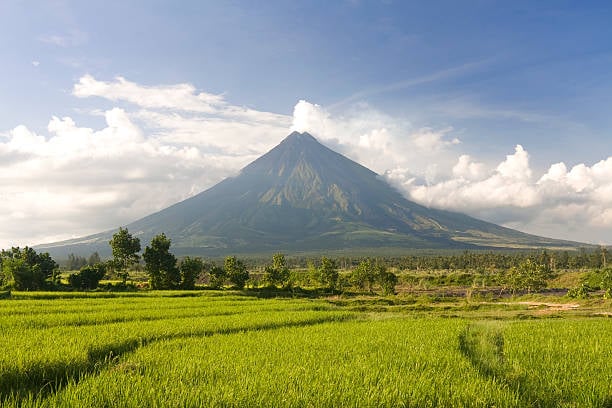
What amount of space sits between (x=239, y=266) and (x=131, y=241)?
63.6 feet

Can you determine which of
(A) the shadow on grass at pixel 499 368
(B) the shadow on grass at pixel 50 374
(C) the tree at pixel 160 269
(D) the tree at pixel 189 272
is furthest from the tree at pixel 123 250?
(A) the shadow on grass at pixel 499 368

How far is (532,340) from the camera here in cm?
1334

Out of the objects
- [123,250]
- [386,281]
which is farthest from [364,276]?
[123,250]

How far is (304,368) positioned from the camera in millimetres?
8070

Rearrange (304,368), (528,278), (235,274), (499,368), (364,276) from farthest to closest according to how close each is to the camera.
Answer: (364,276) < (528,278) < (235,274) < (499,368) < (304,368)

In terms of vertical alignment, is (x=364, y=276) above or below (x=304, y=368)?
below

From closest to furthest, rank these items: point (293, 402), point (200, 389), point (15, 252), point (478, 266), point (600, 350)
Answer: point (293, 402)
point (200, 389)
point (600, 350)
point (15, 252)
point (478, 266)

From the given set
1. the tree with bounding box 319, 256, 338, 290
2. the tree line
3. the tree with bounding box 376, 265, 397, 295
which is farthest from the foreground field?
the tree with bounding box 319, 256, 338, 290

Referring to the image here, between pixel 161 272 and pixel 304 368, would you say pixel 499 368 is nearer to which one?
pixel 304 368

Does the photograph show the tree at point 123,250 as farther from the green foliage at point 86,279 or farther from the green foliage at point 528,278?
the green foliage at point 528,278

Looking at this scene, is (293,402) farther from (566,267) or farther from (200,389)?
(566,267)

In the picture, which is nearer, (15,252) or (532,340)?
(532,340)

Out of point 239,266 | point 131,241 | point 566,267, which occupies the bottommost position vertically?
point 566,267

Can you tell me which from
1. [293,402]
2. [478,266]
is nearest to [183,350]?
[293,402]
